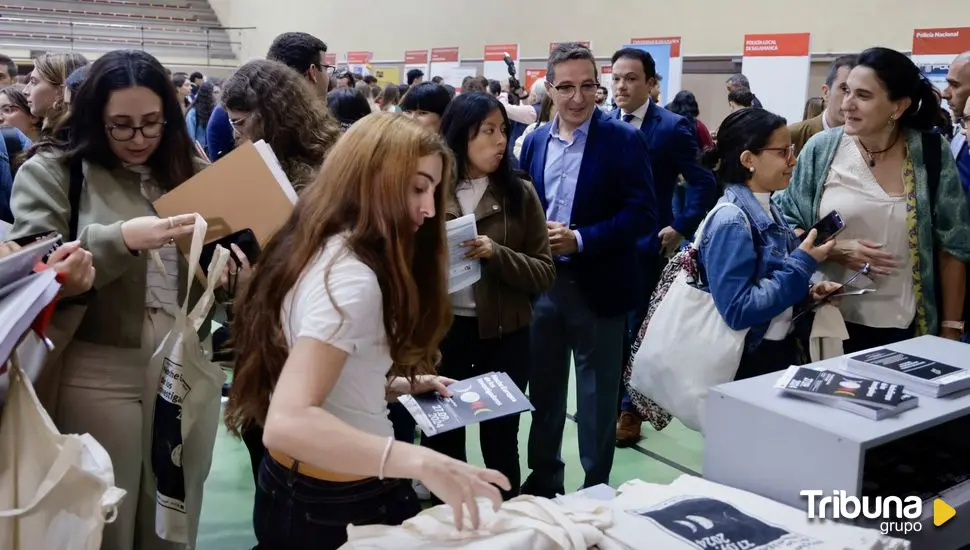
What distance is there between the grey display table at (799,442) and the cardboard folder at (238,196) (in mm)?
1066

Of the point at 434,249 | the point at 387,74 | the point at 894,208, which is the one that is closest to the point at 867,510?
the point at 434,249

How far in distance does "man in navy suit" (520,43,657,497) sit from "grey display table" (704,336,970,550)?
0.84 m

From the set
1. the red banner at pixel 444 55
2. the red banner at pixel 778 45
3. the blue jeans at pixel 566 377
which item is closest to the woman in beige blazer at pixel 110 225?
the blue jeans at pixel 566 377

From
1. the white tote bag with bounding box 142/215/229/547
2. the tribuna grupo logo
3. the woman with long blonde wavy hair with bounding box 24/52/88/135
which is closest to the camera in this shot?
the tribuna grupo logo

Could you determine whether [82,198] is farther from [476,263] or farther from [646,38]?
[646,38]

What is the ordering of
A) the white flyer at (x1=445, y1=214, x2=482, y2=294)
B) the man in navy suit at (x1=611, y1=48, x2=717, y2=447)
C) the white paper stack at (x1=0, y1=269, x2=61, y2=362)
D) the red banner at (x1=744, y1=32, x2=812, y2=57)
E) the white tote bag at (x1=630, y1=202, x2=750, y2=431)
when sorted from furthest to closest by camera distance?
the red banner at (x1=744, y1=32, x2=812, y2=57) → the man in navy suit at (x1=611, y1=48, x2=717, y2=447) → the white tote bag at (x1=630, y1=202, x2=750, y2=431) → the white flyer at (x1=445, y1=214, x2=482, y2=294) → the white paper stack at (x1=0, y1=269, x2=61, y2=362)

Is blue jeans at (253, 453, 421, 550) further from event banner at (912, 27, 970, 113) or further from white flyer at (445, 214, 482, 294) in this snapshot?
event banner at (912, 27, 970, 113)

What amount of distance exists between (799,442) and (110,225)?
1.47m

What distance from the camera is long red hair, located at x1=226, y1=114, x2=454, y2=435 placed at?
1306 millimetres

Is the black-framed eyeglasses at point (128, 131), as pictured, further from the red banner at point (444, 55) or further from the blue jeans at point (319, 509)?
the red banner at point (444, 55)

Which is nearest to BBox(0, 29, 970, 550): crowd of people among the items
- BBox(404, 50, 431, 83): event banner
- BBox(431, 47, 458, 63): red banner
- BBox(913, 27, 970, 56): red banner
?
BBox(913, 27, 970, 56): red banner

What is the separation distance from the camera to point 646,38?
36.2 ft

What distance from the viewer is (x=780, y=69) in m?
8.63

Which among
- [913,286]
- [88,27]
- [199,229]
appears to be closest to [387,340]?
[199,229]
